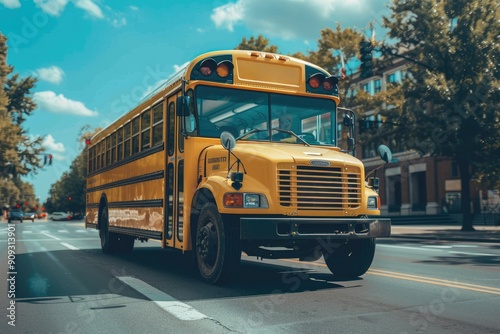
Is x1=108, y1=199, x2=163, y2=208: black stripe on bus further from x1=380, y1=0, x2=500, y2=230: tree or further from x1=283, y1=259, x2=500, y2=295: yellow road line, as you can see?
x1=380, y1=0, x2=500, y2=230: tree

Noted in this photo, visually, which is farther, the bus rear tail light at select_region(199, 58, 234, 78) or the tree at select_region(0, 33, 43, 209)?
the tree at select_region(0, 33, 43, 209)

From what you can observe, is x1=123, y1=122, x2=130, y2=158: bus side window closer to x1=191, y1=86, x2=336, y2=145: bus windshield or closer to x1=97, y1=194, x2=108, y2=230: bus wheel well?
x1=97, y1=194, x2=108, y2=230: bus wheel well

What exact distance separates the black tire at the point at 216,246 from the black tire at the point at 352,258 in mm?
1877

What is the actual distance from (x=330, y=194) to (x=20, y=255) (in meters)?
9.42

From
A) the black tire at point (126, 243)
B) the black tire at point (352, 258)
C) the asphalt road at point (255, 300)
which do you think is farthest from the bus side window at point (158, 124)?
the black tire at point (126, 243)

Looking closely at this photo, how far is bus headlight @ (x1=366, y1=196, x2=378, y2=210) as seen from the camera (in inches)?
297

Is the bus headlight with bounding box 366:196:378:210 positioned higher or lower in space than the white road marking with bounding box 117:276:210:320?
higher

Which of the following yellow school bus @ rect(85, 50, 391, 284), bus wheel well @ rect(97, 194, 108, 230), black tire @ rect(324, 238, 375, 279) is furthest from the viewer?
bus wheel well @ rect(97, 194, 108, 230)

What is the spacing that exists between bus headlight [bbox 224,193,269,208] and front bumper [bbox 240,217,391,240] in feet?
0.63

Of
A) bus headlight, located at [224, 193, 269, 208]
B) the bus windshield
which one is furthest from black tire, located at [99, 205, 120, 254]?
bus headlight, located at [224, 193, 269, 208]

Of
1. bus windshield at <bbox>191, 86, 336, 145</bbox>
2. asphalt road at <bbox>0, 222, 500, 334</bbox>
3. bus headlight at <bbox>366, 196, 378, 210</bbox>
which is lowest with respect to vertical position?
asphalt road at <bbox>0, 222, 500, 334</bbox>

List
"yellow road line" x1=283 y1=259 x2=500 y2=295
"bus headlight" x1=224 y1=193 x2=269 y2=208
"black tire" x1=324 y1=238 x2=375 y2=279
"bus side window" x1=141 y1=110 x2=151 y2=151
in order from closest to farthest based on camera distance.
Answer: "bus headlight" x1=224 y1=193 x2=269 y2=208, "yellow road line" x1=283 y1=259 x2=500 y2=295, "black tire" x1=324 y1=238 x2=375 y2=279, "bus side window" x1=141 y1=110 x2=151 y2=151

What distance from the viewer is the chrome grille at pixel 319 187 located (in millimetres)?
6945

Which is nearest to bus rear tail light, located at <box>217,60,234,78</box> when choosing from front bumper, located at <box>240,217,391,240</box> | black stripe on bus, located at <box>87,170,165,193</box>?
black stripe on bus, located at <box>87,170,165,193</box>
